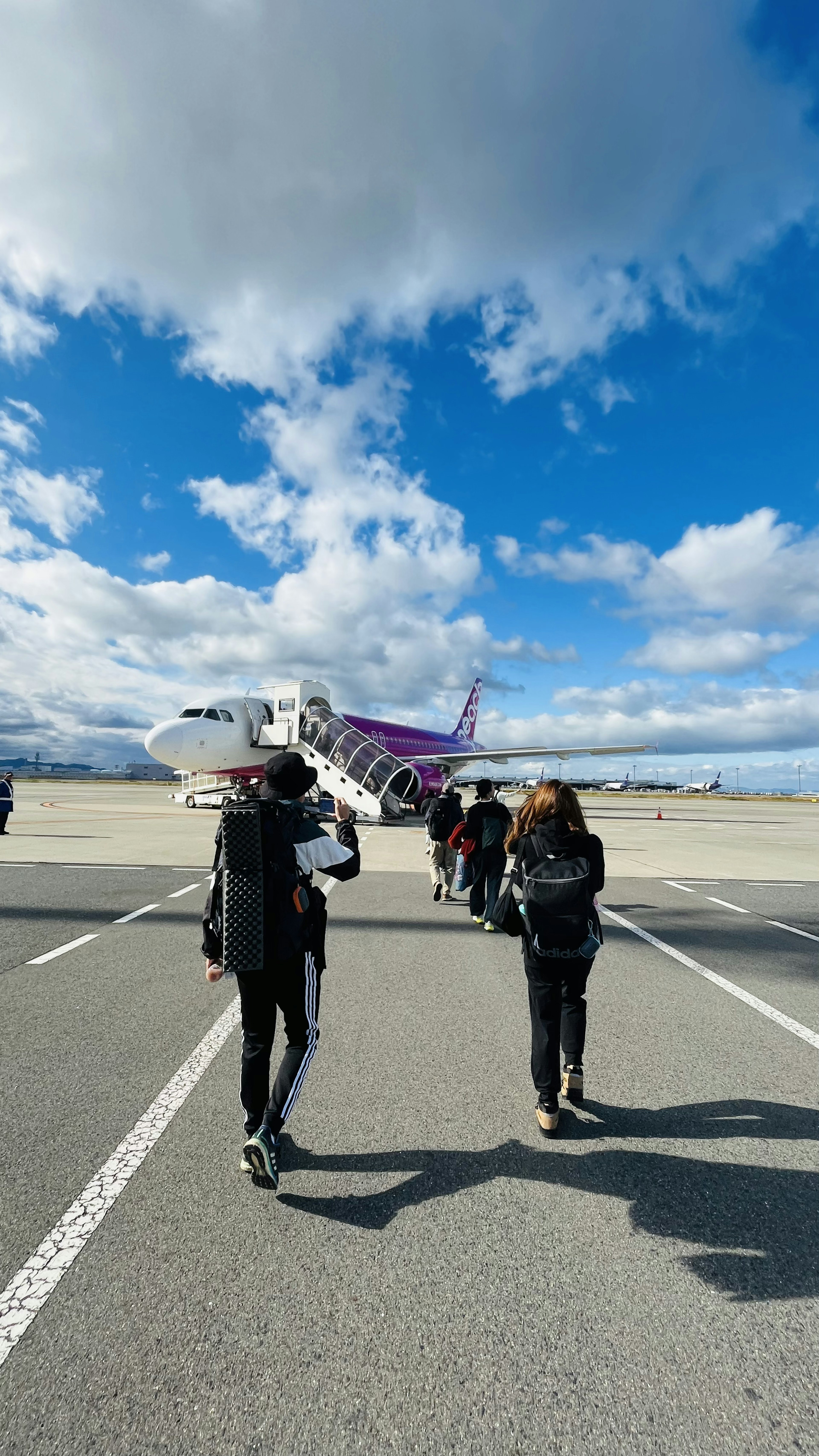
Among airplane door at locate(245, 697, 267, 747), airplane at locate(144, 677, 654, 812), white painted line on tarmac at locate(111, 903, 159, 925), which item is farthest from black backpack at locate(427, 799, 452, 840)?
airplane door at locate(245, 697, 267, 747)

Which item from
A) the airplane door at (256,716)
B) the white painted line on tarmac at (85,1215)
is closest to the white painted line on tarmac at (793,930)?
the white painted line on tarmac at (85,1215)

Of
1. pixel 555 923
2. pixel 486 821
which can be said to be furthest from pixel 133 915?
pixel 555 923

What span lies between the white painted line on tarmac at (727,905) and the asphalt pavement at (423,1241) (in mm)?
4427

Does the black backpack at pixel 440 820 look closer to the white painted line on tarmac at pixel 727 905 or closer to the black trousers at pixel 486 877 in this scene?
the black trousers at pixel 486 877

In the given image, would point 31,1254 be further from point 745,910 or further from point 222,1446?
point 745,910

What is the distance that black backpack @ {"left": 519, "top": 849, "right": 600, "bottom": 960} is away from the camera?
354 centimetres

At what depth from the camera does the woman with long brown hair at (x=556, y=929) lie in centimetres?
354

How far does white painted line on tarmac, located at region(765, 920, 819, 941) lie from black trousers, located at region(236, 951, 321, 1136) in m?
7.14

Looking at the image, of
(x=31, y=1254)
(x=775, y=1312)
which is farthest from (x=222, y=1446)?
(x=775, y=1312)

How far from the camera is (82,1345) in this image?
214 cm

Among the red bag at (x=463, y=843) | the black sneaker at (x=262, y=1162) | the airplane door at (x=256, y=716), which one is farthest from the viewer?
the airplane door at (x=256, y=716)

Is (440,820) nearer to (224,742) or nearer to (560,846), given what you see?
(560,846)

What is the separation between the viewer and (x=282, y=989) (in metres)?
3.20

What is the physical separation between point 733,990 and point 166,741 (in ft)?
71.5
